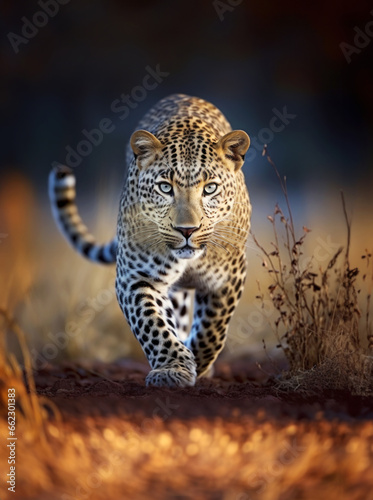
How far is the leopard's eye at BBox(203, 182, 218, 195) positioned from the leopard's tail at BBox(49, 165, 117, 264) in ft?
5.92

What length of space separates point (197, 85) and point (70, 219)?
6.52 m

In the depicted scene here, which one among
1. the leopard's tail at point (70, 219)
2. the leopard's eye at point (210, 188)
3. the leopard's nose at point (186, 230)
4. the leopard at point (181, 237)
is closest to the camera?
the leopard's nose at point (186, 230)

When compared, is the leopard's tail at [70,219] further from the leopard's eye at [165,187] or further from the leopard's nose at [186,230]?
the leopard's nose at [186,230]

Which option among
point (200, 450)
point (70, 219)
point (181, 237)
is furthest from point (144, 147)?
point (200, 450)

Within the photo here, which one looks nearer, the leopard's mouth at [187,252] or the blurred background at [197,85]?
the leopard's mouth at [187,252]

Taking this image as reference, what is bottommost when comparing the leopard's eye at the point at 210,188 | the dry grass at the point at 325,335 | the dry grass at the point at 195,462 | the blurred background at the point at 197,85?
the dry grass at the point at 195,462

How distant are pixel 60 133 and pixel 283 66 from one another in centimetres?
382

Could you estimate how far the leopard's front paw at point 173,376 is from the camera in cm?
402

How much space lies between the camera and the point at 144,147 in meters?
4.57

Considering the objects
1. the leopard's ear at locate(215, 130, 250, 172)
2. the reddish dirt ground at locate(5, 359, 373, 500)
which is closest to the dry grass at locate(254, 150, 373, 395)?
the leopard's ear at locate(215, 130, 250, 172)

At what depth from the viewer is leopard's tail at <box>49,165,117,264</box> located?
239 inches

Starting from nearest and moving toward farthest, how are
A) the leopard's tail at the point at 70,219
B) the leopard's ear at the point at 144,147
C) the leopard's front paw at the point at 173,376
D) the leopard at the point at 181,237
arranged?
the leopard's front paw at the point at 173,376 < the leopard at the point at 181,237 < the leopard's ear at the point at 144,147 < the leopard's tail at the point at 70,219

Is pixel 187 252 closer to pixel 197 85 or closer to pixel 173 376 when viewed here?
pixel 173 376

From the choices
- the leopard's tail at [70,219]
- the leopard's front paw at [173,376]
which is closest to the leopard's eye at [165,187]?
the leopard's front paw at [173,376]
